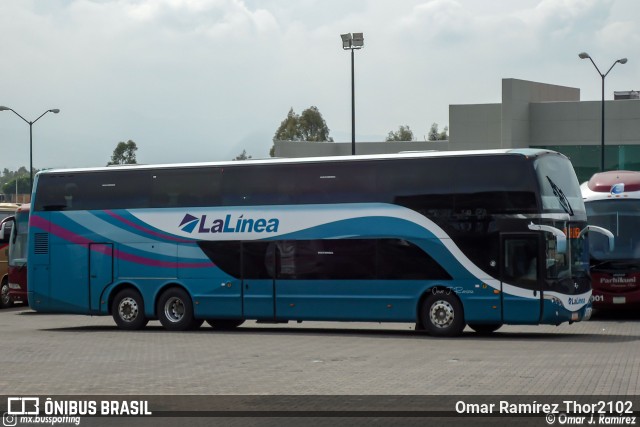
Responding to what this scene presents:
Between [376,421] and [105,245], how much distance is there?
15632 millimetres

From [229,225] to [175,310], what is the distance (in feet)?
7.78

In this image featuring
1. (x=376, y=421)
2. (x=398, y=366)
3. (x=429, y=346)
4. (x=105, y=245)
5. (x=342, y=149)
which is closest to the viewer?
(x=376, y=421)

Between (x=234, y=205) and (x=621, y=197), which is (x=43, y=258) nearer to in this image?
(x=234, y=205)

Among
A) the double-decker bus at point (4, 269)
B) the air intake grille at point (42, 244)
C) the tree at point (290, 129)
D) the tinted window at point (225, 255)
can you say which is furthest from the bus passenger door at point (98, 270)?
the tree at point (290, 129)

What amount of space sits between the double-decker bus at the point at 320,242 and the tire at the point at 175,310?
3 cm

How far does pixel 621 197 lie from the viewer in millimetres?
27344

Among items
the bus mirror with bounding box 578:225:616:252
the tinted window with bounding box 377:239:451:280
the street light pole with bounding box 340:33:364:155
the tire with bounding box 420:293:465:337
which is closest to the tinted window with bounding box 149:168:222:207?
the tinted window with bounding box 377:239:451:280

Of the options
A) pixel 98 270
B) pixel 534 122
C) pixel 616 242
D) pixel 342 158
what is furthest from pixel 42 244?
pixel 534 122

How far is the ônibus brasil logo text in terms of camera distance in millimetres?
24047

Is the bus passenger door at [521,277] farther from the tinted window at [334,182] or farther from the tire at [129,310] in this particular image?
the tire at [129,310]

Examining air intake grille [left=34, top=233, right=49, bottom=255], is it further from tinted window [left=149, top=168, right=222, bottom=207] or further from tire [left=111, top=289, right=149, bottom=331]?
tinted window [left=149, top=168, right=222, bottom=207]

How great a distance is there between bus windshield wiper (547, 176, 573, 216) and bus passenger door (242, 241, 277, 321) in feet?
19.4

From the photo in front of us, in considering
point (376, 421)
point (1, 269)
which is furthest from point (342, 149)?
point (376, 421)

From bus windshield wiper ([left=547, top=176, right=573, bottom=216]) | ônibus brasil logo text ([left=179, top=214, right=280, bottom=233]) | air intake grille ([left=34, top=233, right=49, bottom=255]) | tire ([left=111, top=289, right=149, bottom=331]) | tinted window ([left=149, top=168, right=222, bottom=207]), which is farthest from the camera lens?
air intake grille ([left=34, top=233, right=49, bottom=255])
